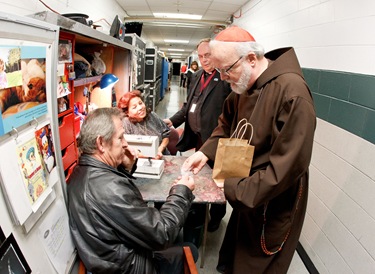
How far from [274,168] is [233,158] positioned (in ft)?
0.69

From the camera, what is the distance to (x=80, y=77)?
6.66ft

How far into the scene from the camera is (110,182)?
1.07 m

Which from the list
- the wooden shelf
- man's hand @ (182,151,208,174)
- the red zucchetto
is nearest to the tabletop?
man's hand @ (182,151,208,174)

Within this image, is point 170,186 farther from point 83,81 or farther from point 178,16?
point 178,16

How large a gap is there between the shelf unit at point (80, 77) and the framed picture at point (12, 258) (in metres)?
0.81

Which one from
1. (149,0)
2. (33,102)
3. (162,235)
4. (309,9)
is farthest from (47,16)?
(149,0)

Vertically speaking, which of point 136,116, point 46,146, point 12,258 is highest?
point 46,146

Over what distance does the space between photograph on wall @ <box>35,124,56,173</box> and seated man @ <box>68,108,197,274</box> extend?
0.17 m

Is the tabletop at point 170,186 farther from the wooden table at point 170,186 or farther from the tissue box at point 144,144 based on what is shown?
the tissue box at point 144,144

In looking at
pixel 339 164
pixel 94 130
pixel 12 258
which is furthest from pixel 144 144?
pixel 339 164

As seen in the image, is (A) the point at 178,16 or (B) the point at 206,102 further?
(A) the point at 178,16

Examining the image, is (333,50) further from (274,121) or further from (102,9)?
(102,9)

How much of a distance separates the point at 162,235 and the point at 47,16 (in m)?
1.07

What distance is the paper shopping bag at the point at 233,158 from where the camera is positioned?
1254 millimetres
